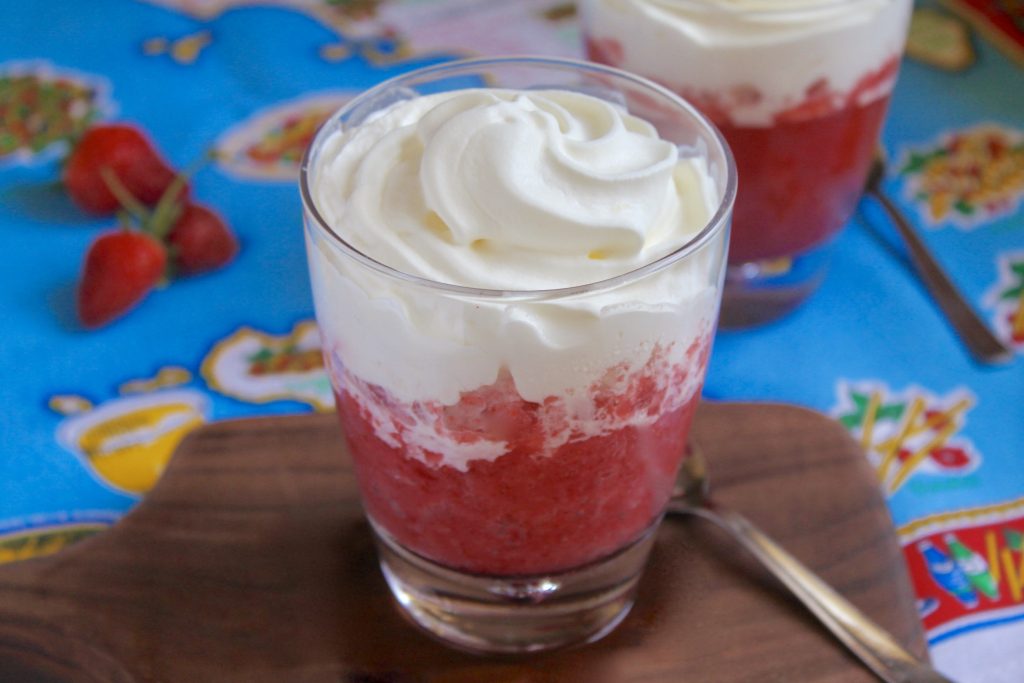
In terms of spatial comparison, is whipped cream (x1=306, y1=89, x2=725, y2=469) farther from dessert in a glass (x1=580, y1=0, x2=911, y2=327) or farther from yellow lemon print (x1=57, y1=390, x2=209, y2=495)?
yellow lemon print (x1=57, y1=390, x2=209, y2=495)

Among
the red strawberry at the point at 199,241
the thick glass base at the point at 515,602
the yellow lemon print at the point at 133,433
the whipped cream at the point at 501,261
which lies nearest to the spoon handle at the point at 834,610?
the thick glass base at the point at 515,602

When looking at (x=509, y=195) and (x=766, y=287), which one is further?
(x=766, y=287)

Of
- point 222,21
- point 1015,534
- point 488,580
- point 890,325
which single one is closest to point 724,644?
point 488,580

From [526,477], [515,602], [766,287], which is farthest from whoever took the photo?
[766,287]

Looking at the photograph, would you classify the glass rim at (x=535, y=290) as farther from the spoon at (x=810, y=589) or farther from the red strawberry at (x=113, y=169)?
the red strawberry at (x=113, y=169)

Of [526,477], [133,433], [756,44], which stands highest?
[756,44]

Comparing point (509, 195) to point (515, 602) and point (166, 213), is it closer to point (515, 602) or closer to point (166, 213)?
point (515, 602)

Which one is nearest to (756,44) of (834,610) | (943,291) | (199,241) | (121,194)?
(943,291)
